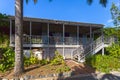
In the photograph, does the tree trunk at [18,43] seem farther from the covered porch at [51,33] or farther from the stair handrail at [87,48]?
the stair handrail at [87,48]

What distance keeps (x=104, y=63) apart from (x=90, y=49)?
471 cm

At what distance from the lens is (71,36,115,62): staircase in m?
24.3

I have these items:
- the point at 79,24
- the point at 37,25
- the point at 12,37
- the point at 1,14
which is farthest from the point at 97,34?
the point at 1,14

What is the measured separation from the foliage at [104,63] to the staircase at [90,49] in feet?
7.49

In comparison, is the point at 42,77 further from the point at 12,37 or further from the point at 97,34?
the point at 97,34

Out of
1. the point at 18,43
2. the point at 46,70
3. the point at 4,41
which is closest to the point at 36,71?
the point at 46,70

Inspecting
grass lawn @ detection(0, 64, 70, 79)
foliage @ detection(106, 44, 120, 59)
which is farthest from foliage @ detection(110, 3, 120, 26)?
grass lawn @ detection(0, 64, 70, 79)

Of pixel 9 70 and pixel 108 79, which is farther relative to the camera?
pixel 9 70

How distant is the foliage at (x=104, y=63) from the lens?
20516 millimetres

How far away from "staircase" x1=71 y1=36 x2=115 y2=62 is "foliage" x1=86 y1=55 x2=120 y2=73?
7.49 ft

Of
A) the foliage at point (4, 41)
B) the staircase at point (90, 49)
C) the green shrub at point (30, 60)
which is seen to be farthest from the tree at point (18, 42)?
the staircase at point (90, 49)

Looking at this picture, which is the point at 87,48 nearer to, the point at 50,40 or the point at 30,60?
the point at 50,40

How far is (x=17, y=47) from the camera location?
16906 millimetres

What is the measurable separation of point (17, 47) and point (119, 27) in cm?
1044
